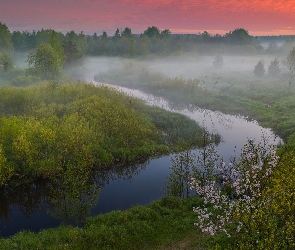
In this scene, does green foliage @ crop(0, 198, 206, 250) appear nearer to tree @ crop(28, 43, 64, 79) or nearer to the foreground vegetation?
the foreground vegetation

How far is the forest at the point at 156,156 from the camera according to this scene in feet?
70.0

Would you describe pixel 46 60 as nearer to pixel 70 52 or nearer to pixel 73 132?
pixel 70 52

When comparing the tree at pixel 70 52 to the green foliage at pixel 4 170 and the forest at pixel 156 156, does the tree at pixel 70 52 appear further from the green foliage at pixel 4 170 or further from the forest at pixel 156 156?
the green foliage at pixel 4 170

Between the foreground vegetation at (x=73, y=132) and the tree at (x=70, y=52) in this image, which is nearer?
the foreground vegetation at (x=73, y=132)

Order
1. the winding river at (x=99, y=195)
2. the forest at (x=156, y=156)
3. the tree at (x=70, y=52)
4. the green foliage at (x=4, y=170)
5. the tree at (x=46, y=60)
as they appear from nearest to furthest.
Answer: the forest at (x=156, y=156) < the winding river at (x=99, y=195) < the green foliage at (x=4, y=170) < the tree at (x=46, y=60) < the tree at (x=70, y=52)

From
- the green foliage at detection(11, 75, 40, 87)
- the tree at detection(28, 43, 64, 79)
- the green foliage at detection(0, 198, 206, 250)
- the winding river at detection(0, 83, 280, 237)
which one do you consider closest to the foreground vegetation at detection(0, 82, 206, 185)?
the winding river at detection(0, 83, 280, 237)

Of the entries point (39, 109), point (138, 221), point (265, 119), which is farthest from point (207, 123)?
point (138, 221)

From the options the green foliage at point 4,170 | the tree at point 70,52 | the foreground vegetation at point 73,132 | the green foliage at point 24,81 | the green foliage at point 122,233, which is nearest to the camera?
the green foliage at point 122,233

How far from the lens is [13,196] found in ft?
118

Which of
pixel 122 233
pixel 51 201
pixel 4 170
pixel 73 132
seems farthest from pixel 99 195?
pixel 4 170

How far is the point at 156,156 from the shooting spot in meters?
49.1

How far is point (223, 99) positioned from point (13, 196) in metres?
70.0

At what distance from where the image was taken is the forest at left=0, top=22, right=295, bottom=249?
21342 millimetres

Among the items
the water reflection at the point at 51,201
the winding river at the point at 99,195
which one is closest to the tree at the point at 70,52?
the winding river at the point at 99,195
